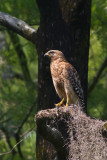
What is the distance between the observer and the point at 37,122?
12.9ft

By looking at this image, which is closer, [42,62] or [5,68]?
[42,62]

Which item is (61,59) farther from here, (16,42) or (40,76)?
(16,42)

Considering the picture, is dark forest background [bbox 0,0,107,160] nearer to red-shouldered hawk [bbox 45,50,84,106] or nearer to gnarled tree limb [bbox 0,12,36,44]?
gnarled tree limb [bbox 0,12,36,44]

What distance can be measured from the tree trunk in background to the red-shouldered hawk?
0.27 ft

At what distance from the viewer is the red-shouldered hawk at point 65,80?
5.32 metres

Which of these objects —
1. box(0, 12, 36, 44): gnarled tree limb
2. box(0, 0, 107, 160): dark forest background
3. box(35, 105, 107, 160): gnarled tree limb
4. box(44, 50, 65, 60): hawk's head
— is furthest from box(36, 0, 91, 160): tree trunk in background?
box(0, 0, 107, 160): dark forest background

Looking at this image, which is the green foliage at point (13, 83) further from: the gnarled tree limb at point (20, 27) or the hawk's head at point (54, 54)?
the hawk's head at point (54, 54)

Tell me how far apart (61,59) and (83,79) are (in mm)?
520

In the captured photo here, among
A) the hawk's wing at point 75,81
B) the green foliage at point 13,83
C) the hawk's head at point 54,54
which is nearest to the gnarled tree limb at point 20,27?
the hawk's head at point 54,54

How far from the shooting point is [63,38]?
524 centimetres

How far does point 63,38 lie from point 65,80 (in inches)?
25.1

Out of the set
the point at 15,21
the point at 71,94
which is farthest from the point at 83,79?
the point at 15,21

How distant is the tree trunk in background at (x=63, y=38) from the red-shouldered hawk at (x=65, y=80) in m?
0.08

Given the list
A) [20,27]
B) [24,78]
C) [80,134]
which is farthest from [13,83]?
[80,134]
